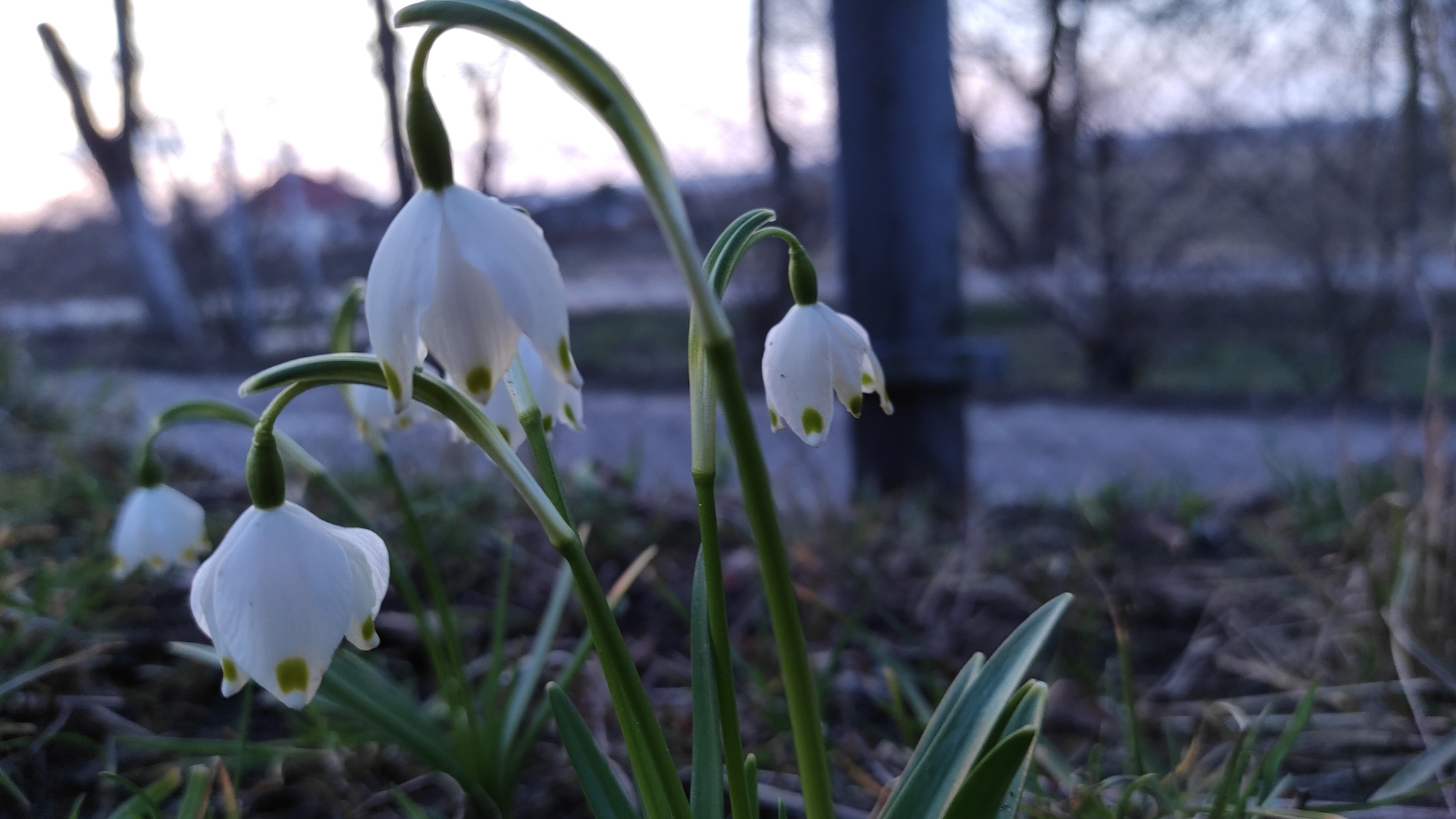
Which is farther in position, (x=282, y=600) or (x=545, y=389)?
(x=545, y=389)

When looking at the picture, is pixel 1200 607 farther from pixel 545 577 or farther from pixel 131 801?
pixel 131 801

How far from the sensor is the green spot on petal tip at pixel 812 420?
65 centimetres

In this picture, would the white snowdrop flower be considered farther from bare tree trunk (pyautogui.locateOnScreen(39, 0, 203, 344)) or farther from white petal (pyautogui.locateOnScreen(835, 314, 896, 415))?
bare tree trunk (pyautogui.locateOnScreen(39, 0, 203, 344))

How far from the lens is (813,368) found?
25.6 inches

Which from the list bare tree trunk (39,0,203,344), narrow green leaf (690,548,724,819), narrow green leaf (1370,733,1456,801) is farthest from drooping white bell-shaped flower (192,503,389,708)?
bare tree trunk (39,0,203,344)

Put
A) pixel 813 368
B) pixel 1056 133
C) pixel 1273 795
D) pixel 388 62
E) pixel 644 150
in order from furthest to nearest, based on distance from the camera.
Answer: pixel 1056 133 → pixel 388 62 → pixel 1273 795 → pixel 813 368 → pixel 644 150

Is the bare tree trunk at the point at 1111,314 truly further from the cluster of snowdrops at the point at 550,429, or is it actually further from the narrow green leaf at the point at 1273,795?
the cluster of snowdrops at the point at 550,429

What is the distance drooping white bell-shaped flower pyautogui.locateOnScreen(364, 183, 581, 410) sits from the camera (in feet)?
1.54

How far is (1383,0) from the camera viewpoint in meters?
2.68

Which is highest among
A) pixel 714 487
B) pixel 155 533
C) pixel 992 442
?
pixel 714 487

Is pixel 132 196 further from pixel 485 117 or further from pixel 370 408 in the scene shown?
pixel 370 408

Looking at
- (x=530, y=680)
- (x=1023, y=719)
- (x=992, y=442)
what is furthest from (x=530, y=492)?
(x=992, y=442)

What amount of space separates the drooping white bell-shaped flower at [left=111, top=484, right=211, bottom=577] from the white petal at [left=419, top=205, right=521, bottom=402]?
672 millimetres

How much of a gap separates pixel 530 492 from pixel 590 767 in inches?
11.4
